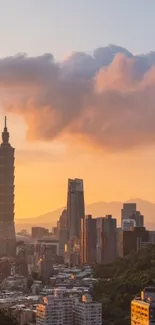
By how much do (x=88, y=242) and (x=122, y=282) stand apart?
1692 centimetres

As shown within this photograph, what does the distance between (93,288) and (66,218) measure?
29416 millimetres

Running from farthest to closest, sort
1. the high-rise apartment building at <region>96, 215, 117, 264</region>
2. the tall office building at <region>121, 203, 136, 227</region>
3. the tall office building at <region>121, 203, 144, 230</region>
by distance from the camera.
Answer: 1. the tall office building at <region>121, 203, 136, 227</region>
2. the tall office building at <region>121, 203, 144, 230</region>
3. the high-rise apartment building at <region>96, 215, 117, 264</region>

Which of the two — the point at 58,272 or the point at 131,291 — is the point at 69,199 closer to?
the point at 58,272

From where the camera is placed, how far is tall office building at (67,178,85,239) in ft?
185

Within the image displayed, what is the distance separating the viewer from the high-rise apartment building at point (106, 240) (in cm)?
4294

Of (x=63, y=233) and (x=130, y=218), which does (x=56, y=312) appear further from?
(x=63, y=233)

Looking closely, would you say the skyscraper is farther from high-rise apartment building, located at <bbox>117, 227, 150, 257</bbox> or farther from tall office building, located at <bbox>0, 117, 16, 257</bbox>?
high-rise apartment building, located at <bbox>117, 227, 150, 257</bbox>

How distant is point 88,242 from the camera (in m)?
45.1

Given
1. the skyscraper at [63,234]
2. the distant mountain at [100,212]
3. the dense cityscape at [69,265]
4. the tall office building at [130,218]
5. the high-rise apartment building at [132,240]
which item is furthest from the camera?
the distant mountain at [100,212]

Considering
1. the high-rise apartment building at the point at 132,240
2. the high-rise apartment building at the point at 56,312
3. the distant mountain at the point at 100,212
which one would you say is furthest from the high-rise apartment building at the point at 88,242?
the distant mountain at the point at 100,212

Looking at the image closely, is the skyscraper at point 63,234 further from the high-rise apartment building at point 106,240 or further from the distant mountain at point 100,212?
the distant mountain at point 100,212

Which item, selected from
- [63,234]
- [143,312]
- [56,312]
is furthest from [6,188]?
[143,312]

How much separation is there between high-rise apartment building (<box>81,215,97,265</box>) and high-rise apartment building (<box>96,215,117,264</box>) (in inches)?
13.4

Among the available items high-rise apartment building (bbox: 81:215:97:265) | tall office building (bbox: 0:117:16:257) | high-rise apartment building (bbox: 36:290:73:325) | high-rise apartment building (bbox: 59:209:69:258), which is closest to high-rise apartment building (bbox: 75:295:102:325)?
high-rise apartment building (bbox: 36:290:73:325)
